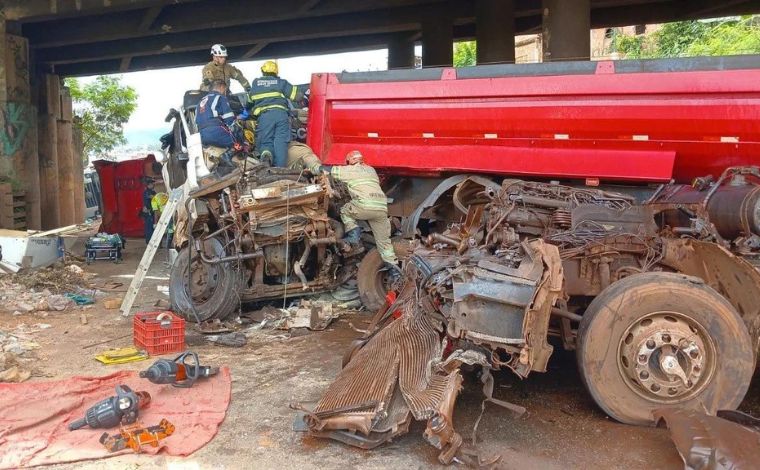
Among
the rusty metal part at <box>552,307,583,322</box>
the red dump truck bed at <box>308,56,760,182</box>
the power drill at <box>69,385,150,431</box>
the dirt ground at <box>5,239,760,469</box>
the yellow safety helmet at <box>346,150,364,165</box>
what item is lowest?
the dirt ground at <box>5,239,760,469</box>

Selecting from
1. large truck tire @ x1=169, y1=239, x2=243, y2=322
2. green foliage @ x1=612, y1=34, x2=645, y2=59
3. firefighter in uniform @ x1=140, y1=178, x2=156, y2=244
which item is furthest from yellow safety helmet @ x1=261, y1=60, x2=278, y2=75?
green foliage @ x1=612, y1=34, x2=645, y2=59

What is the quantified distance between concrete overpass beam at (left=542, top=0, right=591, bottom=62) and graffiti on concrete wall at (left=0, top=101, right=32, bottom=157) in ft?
31.3

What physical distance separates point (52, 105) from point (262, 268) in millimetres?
12732

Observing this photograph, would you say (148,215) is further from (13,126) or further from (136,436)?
(136,436)

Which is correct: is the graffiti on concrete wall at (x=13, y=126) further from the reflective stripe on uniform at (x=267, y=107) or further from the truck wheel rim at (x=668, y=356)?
the truck wheel rim at (x=668, y=356)

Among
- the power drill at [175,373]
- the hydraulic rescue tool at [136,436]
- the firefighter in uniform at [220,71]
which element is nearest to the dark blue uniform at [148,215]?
the firefighter in uniform at [220,71]

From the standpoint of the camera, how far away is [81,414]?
387 cm

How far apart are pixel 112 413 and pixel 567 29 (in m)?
9.01

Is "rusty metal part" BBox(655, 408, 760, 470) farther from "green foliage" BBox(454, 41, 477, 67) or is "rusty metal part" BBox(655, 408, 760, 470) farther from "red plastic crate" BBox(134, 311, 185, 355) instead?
"green foliage" BBox(454, 41, 477, 67)

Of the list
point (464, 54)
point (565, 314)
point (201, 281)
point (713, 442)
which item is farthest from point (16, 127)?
point (464, 54)

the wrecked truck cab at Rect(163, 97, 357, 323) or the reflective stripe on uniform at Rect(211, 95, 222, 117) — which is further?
the reflective stripe on uniform at Rect(211, 95, 222, 117)

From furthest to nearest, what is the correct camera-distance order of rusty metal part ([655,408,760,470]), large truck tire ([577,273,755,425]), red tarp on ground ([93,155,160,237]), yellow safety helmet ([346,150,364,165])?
red tarp on ground ([93,155,160,237]) → yellow safety helmet ([346,150,364,165]) → large truck tire ([577,273,755,425]) → rusty metal part ([655,408,760,470])

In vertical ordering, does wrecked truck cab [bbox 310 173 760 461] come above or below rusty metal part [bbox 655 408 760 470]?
above

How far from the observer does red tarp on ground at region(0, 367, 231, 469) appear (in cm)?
337
